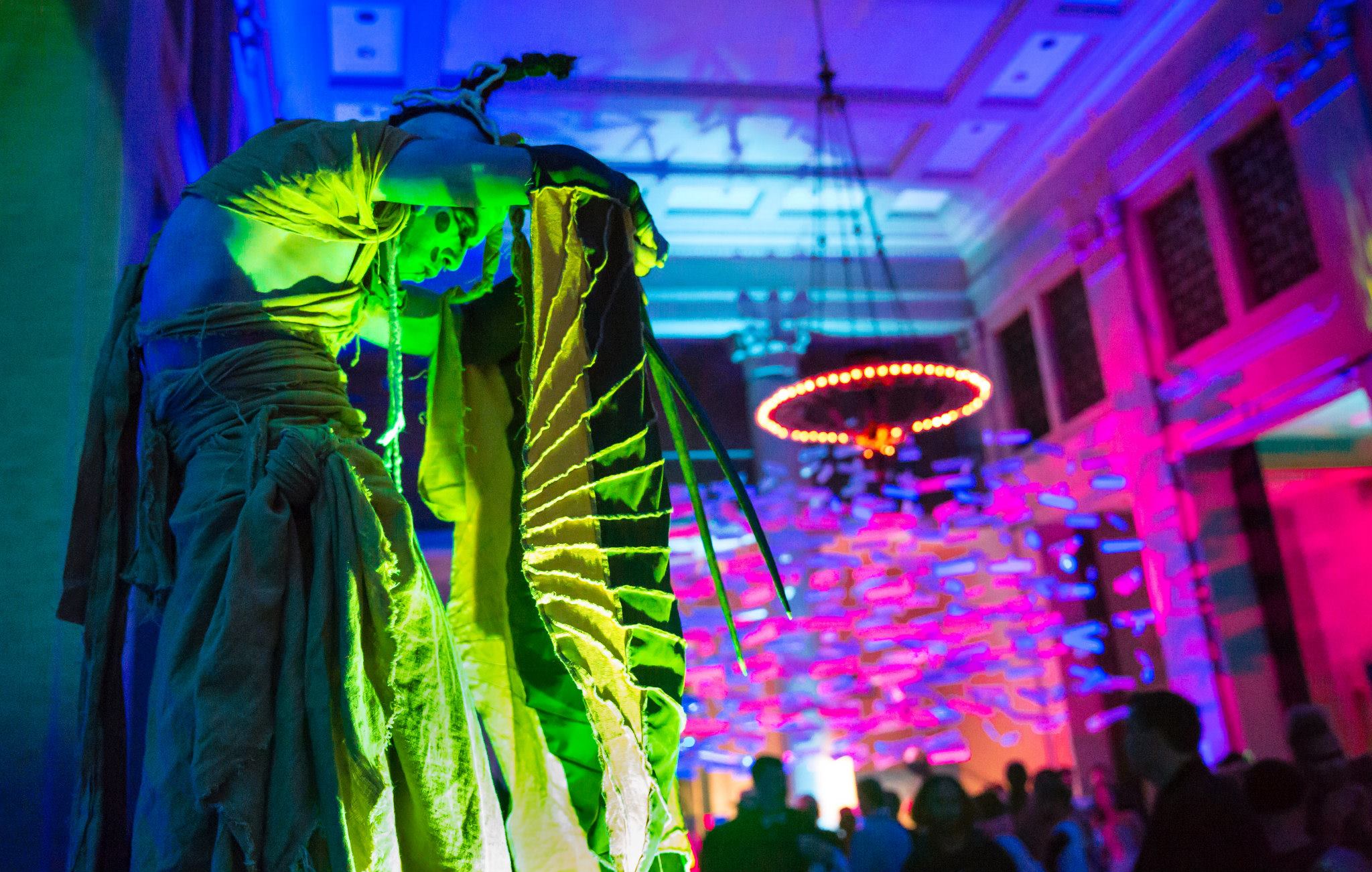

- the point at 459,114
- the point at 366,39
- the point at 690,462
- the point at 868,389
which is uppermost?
the point at 366,39

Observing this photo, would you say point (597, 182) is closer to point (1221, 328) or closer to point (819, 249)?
point (1221, 328)

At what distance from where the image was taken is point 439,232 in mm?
1756

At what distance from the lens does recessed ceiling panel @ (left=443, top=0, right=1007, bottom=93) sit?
7.90 metres

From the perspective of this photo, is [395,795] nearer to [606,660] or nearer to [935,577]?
[606,660]

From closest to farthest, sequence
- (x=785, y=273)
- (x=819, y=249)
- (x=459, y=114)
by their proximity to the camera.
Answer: (x=459, y=114) < (x=819, y=249) < (x=785, y=273)

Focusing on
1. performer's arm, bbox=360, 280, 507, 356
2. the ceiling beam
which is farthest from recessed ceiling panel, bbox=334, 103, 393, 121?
performer's arm, bbox=360, 280, 507, 356

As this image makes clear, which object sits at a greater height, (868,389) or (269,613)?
(868,389)

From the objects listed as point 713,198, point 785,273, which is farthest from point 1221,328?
point 713,198

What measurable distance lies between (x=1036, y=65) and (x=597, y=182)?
8198 millimetres

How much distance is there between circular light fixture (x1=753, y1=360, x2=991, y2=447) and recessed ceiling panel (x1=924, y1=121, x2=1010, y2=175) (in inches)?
93.0

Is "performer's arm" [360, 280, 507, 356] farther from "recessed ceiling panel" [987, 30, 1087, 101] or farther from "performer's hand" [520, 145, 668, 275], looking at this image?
"recessed ceiling panel" [987, 30, 1087, 101]

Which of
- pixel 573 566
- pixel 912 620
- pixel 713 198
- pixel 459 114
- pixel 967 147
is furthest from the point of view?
pixel 912 620

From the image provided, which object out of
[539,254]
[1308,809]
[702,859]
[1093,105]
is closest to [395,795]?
[539,254]

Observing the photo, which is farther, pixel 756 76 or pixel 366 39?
pixel 756 76
